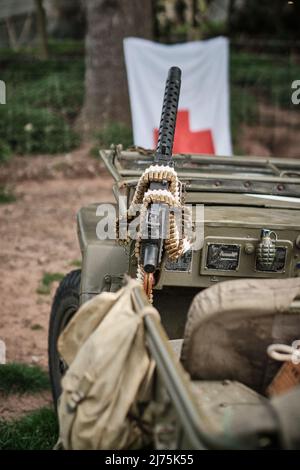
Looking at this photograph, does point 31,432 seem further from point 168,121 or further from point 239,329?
point 239,329

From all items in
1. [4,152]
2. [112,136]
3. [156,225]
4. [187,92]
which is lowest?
[4,152]

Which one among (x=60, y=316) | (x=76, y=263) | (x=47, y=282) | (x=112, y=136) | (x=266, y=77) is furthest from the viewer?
(x=266, y=77)

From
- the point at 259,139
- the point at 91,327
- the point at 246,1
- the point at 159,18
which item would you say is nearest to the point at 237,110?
the point at 259,139

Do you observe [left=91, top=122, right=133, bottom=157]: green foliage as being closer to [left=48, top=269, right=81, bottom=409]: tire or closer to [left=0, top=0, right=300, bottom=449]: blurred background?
[left=0, top=0, right=300, bottom=449]: blurred background

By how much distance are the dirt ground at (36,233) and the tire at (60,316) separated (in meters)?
0.67

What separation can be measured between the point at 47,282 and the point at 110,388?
3953mm

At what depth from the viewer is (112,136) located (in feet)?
32.7

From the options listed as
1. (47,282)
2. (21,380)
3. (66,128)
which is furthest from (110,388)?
(66,128)

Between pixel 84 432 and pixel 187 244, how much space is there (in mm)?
1088

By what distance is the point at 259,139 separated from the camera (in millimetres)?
11680

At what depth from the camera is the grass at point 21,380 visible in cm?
443

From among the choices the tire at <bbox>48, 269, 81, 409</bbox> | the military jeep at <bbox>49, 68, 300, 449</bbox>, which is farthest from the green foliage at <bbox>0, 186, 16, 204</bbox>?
the tire at <bbox>48, 269, 81, 409</bbox>

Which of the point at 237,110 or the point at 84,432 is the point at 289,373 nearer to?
the point at 84,432

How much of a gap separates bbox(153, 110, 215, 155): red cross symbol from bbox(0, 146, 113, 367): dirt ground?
1030 millimetres
